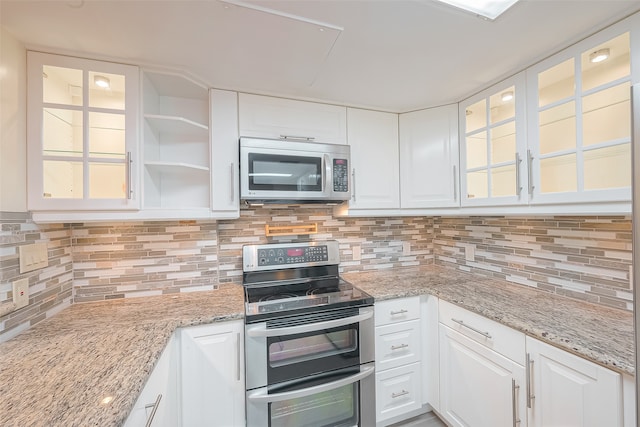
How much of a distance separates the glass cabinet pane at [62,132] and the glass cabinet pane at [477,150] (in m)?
2.18

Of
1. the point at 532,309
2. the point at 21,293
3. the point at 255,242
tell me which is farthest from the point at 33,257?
the point at 532,309

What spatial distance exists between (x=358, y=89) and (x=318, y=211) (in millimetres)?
893

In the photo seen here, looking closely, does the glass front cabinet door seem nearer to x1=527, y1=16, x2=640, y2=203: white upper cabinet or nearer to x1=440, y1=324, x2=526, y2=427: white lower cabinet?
x1=440, y1=324, x2=526, y2=427: white lower cabinet

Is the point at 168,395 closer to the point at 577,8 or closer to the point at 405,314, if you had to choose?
the point at 405,314

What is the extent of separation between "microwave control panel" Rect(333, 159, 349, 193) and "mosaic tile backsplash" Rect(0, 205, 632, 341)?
342mm

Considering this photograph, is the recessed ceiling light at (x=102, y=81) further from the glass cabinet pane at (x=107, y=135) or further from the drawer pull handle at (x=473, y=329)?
the drawer pull handle at (x=473, y=329)

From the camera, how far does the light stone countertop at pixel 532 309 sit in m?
0.94

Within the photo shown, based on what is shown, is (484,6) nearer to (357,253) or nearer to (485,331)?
(485,331)

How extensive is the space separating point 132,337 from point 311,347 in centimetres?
83

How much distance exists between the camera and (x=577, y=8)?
1.00 m

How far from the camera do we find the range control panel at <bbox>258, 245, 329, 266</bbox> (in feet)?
5.96

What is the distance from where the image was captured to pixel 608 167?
1108 millimetres

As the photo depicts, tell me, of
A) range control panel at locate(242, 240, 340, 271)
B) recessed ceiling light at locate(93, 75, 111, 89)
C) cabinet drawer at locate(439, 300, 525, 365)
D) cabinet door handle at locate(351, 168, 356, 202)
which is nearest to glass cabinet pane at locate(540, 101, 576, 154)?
cabinet drawer at locate(439, 300, 525, 365)

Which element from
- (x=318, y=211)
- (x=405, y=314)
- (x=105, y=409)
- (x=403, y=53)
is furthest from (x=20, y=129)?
(x=405, y=314)
